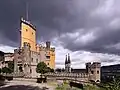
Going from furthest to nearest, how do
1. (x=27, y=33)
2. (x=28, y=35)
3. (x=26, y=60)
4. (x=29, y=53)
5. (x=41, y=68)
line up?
(x=28, y=35) < (x=27, y=33) < (x=41, y=68) < (x=29, y=53) < (x=26, y=60)

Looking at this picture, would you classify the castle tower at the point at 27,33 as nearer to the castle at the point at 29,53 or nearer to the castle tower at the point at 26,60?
the castle at the point at 29,53

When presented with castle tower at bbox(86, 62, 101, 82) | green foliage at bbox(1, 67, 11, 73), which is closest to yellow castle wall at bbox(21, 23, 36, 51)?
green foliage at bbox(1, 67, 11, 73)

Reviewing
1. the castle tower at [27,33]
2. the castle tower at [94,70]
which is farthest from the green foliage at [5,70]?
the castle tower at [94,70]

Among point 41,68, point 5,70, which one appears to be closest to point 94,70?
point 41,68

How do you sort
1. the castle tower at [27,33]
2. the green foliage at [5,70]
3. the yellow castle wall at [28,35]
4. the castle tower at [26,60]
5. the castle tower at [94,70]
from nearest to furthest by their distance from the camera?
the green foliage at [5,70] < the castle tower at [26,60] < the castle tower at [94,70] < the castle tower at [27,33] < the yellow castle wall at [28,35]

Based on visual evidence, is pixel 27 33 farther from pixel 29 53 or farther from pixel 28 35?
pixel 29 53

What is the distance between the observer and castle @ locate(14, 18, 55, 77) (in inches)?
3105

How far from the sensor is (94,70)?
8481 centimetres

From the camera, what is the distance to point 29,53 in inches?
3194

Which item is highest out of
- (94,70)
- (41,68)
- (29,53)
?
(29,53)

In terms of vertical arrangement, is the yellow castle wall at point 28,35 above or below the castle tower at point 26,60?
above

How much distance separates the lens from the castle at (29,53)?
78.9 meters

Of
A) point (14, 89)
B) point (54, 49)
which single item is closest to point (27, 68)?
point (54, 49)

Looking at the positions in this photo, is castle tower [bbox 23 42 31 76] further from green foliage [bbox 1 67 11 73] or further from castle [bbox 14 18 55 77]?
green foliage [bbox 1 67 11 73]
